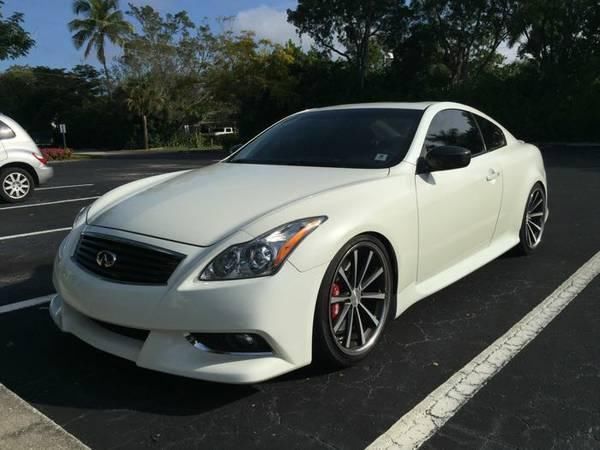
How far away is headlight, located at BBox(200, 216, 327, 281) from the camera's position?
8.43ft

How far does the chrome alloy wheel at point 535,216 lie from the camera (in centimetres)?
509

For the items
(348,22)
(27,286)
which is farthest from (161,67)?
(27,286)

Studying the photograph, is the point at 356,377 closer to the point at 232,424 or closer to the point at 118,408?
the point at 232,424

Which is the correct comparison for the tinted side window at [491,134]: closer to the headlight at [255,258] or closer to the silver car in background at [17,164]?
the headlight at [255,258]

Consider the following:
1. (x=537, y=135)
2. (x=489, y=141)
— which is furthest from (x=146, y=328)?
(x=537, y=135)

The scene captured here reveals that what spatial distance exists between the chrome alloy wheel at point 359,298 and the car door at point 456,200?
41 cm

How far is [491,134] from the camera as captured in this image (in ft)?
15.6

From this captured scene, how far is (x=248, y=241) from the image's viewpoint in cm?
263

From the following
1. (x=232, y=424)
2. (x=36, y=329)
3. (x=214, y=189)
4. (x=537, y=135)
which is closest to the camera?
(x=232, y=424)

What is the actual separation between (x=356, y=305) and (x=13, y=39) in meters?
19.1

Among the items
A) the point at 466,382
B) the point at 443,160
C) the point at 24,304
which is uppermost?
the point at 443,160

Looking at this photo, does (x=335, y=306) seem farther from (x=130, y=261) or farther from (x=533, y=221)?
(x=533, y=221)

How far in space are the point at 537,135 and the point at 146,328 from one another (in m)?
26.7

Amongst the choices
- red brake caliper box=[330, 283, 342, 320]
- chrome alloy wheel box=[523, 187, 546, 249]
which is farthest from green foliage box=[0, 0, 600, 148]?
red brake caliper box=[330, 283, 342, 320]
